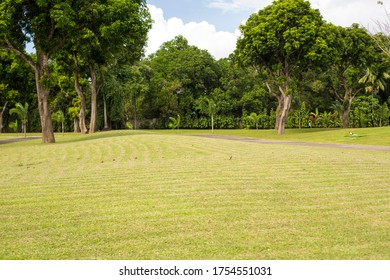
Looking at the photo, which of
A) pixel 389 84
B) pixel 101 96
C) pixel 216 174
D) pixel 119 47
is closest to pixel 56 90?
pixel 101 96

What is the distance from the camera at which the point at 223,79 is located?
6272 cm

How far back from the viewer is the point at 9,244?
21.4ft

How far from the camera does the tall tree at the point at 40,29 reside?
26189 mm

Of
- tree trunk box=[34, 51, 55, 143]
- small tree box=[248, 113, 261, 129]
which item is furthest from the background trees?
small tree box=[248, 113, 261, 129]

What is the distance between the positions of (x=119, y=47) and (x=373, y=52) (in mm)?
31850

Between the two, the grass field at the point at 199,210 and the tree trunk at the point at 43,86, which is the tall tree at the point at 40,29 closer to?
the tree trunk at the point at 43,86

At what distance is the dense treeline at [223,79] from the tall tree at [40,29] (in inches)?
18.2

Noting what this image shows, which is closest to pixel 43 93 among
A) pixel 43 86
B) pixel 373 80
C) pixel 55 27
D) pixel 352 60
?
pixel 43 86

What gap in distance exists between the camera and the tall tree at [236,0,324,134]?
127 ft

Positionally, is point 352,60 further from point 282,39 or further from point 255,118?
point 282,39

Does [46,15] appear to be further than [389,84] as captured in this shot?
No

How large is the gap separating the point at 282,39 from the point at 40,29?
22983mm

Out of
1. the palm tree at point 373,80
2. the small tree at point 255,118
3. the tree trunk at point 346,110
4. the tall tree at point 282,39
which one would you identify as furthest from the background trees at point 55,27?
the palm tree at point 373,80
